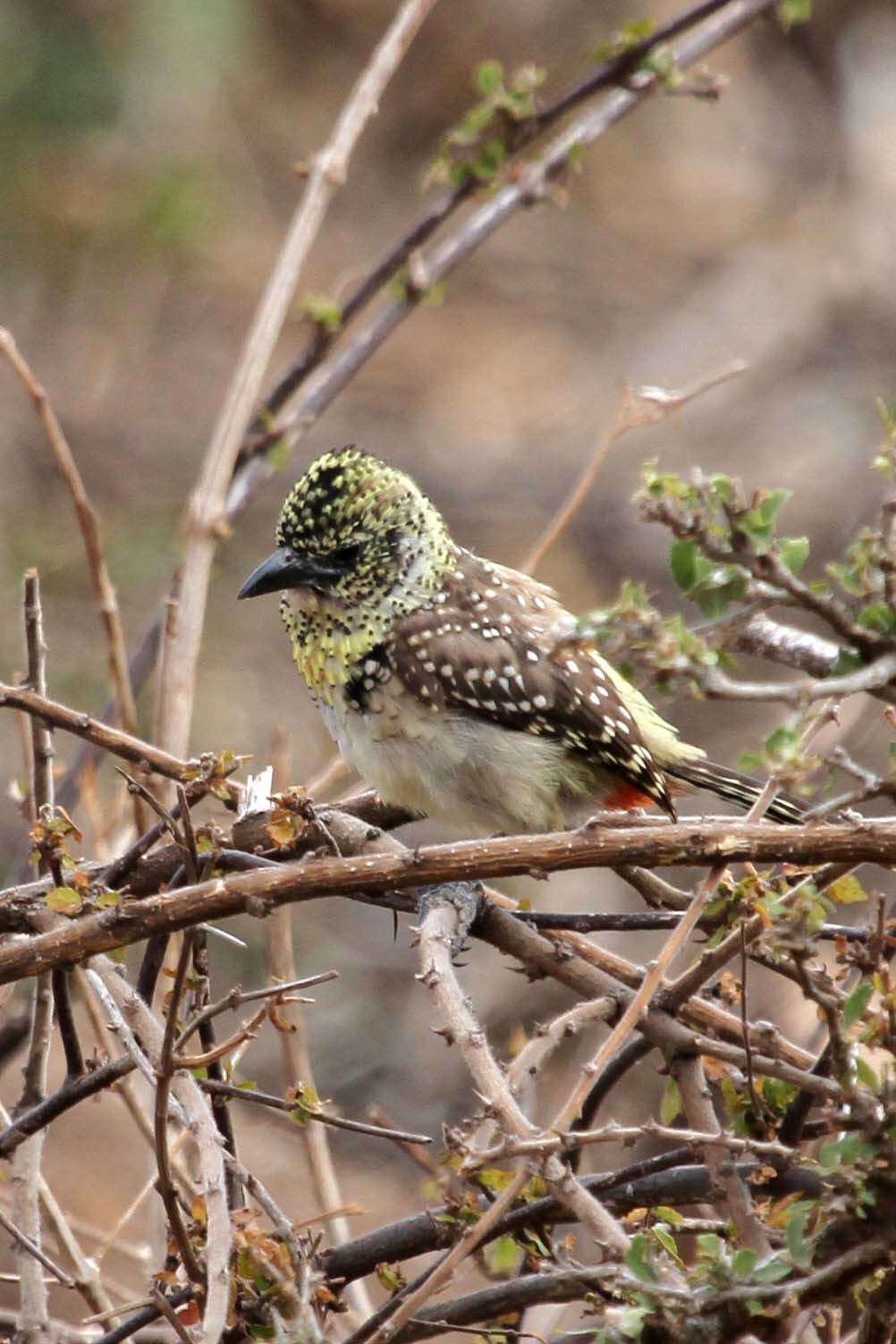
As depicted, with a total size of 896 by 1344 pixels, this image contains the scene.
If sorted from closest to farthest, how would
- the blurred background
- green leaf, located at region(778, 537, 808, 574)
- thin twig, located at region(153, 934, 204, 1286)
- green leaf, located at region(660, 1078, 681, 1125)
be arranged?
green leaf, located at region(778, 537, 808, 574)
thin twig, located at region(153, 934, 204, 1286)
green leaf, located at region(660, 1078, 681, 1125)
the blurred background

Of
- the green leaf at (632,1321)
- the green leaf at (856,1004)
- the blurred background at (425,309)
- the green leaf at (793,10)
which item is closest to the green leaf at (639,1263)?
the green leaf at (632,1321)

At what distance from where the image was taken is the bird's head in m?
3.82

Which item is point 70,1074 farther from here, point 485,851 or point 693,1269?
point 693,1269

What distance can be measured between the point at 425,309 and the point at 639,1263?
11.2 meters

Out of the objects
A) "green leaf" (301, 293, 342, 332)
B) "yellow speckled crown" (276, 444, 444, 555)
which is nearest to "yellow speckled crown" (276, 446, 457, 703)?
"yellow speckled crown" (276, 444, 444, 555)

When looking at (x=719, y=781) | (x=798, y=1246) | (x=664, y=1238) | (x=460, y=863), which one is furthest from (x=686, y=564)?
(x=719, y=781)

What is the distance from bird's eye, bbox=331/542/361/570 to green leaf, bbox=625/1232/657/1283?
2.13 m

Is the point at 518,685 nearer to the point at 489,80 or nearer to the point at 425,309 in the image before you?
the point at 489,80

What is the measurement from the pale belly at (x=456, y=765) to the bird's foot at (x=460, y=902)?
2.11ft

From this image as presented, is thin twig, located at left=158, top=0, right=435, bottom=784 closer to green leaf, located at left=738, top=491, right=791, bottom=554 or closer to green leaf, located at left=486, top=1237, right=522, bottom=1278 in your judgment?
green leaf, located at left=486, top=1237, right=522, bottom=1278

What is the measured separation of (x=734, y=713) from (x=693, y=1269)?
6665 mm

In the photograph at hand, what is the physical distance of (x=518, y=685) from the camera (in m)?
3.79

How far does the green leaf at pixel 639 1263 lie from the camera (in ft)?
6.30

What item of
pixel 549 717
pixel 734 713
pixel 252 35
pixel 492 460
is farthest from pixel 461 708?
pixel 252 35
